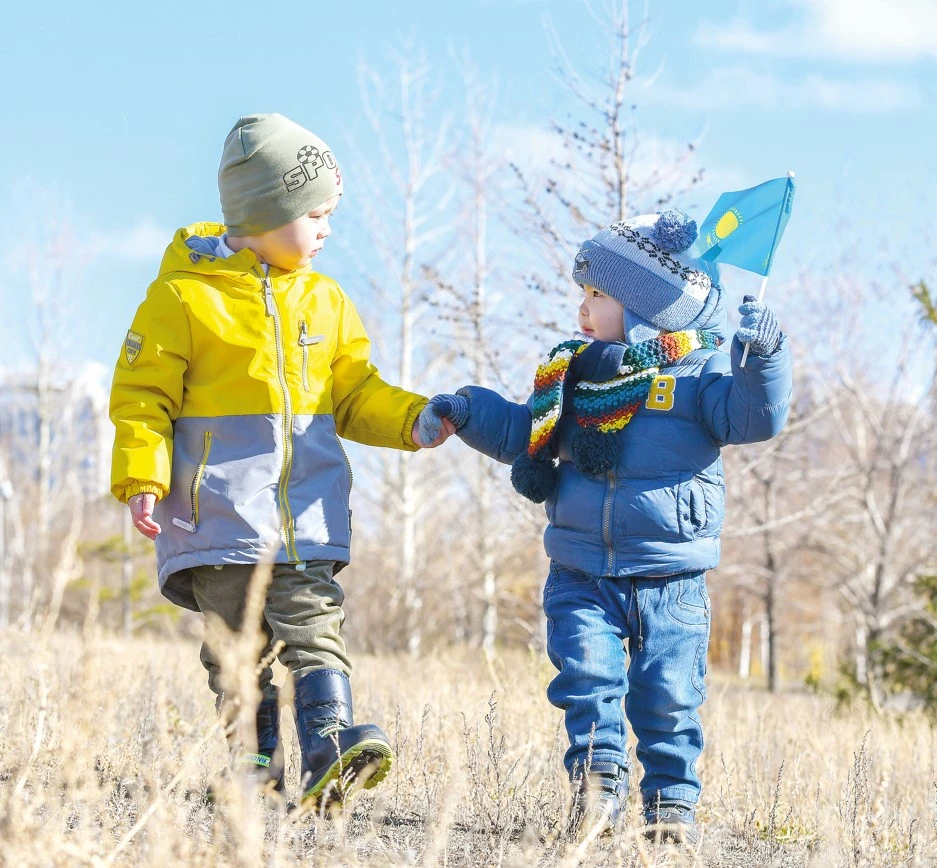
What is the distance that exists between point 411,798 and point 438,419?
99cm

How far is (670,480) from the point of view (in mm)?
2709

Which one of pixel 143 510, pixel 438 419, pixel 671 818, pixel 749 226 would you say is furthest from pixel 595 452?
pixel 143 510

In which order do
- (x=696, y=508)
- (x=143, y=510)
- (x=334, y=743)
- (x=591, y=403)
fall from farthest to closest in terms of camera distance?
(x=591, y=403)
(x=696, y=508)
(x=143, y=510)
(x=334, y=743)

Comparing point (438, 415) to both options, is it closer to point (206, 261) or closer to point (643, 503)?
point (643, 503)

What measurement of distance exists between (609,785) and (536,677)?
6.26 feet

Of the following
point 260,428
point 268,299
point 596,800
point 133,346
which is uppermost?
point 268,299

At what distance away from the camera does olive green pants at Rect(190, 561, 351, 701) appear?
268 centimetres

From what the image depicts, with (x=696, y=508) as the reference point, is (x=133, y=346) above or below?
above

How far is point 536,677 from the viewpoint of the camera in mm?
4457

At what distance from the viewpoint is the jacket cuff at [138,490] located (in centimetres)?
262

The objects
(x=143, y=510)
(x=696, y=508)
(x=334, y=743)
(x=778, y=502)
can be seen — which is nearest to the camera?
(x=334, y=743)

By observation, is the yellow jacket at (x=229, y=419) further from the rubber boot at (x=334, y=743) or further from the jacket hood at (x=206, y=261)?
the rubber boot at (x=334, y=743)

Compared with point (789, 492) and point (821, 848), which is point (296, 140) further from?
point (789, 492)

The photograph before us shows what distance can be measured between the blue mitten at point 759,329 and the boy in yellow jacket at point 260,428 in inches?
32.8
